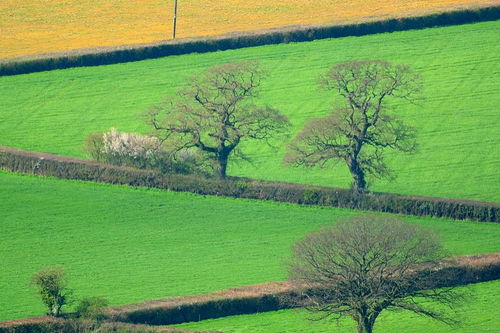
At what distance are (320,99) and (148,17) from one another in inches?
905

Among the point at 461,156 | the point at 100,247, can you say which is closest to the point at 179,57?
the point at 461,156

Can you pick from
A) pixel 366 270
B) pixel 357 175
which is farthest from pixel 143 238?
pixel 366 270

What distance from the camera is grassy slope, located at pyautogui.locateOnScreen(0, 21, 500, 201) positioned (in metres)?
87.8

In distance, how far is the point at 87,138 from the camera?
3482 inches

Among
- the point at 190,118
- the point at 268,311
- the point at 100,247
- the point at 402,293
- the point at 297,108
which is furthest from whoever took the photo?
the point at 297,108

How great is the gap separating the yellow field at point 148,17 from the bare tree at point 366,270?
145ft

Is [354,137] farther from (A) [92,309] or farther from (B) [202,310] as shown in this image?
(A) [92,309]

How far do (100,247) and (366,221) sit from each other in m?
16.3

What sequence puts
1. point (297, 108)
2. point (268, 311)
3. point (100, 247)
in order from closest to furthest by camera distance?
point (268, 311) < point (100, 247) < point (297, 108)

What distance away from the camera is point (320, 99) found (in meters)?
98.8

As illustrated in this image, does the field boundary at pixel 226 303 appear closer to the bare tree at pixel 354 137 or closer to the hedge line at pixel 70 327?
the hedge line at pixel 70 327

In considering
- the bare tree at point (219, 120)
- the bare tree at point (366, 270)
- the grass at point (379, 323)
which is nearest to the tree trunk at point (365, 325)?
the bare tree at point (366, 270)

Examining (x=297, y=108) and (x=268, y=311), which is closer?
(x=268, y=311)

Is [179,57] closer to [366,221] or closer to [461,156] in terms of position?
[461,156]
